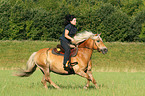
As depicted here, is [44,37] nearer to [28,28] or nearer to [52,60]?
[28,28]

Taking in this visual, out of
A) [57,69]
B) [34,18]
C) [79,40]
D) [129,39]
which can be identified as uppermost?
[79,40]

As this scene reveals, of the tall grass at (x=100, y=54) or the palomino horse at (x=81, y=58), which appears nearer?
the palomino horse at (x=81, y=58)

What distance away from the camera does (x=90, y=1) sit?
113 m

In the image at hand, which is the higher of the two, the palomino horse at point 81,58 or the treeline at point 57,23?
the palomino horse at point 81,58

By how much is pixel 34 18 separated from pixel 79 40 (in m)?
55.6

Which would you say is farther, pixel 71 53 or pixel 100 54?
pixel 100 54

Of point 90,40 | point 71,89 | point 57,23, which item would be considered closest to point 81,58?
point 90,40

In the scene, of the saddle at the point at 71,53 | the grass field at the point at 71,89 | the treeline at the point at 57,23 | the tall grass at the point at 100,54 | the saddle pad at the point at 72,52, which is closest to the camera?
the grass field at the point at 71,89

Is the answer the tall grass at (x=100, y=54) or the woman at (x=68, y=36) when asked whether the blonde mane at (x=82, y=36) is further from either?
the tall grass at (x=100, y=54)

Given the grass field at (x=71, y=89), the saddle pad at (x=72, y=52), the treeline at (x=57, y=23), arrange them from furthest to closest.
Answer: the treeline at (x=57, y=23), the saddle pad at (x=72, y=52), the grass field at (x=71, y=89)

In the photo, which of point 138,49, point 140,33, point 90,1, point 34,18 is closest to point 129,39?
point 140,33

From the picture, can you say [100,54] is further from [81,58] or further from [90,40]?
[81,58]

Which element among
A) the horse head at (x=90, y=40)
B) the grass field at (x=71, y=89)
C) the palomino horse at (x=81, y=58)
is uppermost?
the horse head at (x=90, y=40)

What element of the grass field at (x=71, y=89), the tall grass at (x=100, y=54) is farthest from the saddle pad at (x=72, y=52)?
the tall grass at (x=100, y=54)
